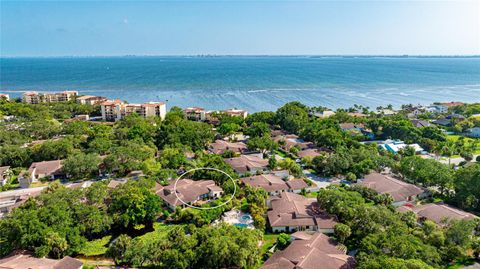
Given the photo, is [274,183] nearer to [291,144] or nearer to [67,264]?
[291,144]

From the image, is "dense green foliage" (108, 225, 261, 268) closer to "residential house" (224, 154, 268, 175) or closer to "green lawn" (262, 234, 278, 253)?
"green lawn" (262, 234, 278, 253)

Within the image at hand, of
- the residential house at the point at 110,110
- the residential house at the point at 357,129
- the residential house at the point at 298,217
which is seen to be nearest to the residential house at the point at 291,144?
the residential house at the point at 357,129

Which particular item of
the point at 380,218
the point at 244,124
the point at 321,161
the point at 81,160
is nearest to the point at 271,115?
the point at 244,124

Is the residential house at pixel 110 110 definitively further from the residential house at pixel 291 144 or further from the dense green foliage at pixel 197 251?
the dense green foliage at pixel 197 251

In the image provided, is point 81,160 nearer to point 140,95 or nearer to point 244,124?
point 244,124

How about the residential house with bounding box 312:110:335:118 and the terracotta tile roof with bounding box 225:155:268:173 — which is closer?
the terracotta tile roof with bounding box 225:155:268:173

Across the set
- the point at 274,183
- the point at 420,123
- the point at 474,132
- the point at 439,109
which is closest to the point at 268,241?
the point at 274,183

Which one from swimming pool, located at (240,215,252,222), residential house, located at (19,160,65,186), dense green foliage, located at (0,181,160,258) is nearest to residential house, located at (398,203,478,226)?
swimming pool, located at (240,215,252,222)
